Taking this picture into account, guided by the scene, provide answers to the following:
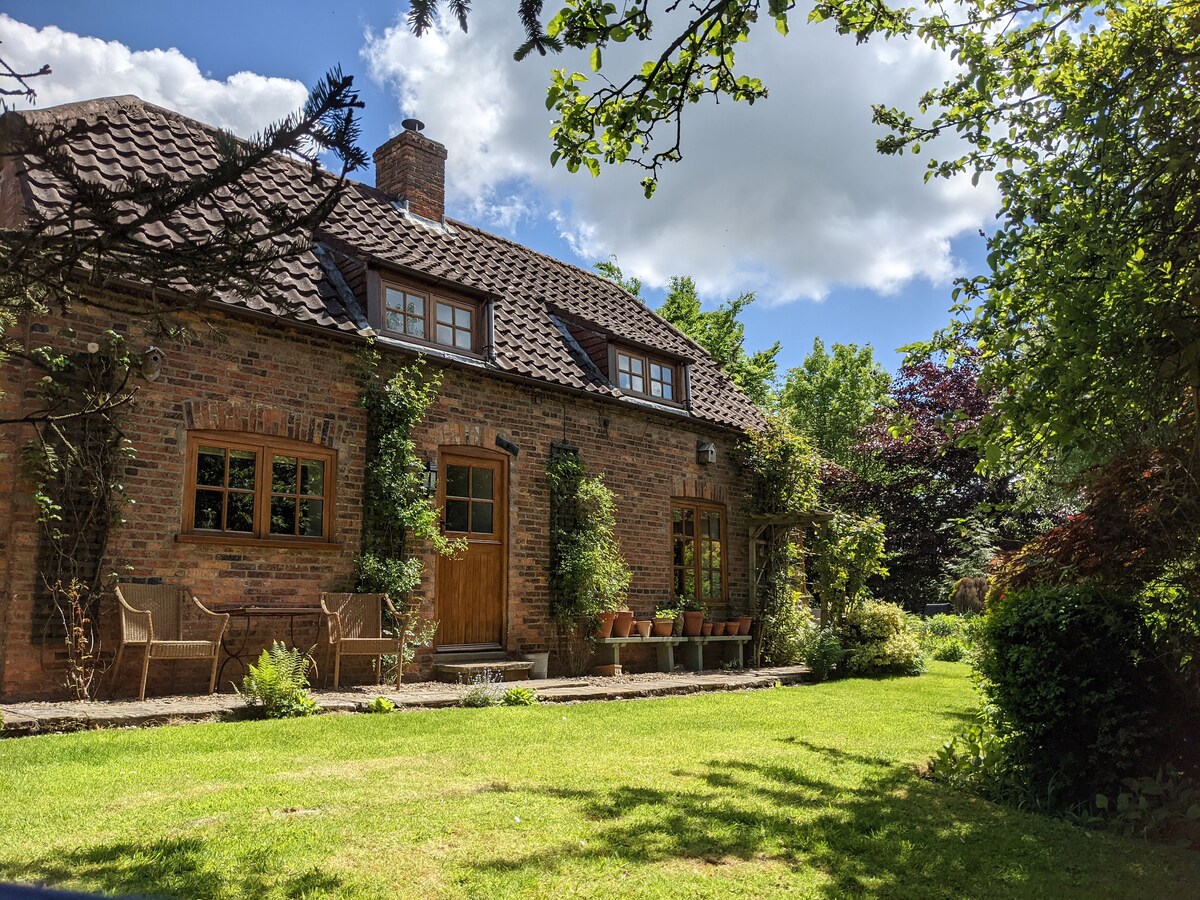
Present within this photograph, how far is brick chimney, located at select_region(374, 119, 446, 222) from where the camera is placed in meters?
13.1

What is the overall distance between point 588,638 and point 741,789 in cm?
672

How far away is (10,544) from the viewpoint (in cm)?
727

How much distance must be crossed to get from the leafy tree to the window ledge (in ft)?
79.5

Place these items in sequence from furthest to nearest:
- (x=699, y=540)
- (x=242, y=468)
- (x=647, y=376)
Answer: (x=699, y=540) < (x=647, y=376) < (x=242, y=468)

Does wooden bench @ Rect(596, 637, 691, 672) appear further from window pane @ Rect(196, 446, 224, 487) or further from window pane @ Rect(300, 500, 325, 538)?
window pane @ Rect(196, 446, 224, 487)

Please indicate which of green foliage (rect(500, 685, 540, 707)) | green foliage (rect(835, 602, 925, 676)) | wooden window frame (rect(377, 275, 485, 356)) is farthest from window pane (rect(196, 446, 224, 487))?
green foliage (rect(835, 602, 925, 676))

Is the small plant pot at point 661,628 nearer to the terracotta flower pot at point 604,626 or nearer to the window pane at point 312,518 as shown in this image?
the terracotta flower pot at point 604,626

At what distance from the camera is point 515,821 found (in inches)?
165

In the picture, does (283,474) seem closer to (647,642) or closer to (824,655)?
(647,642)

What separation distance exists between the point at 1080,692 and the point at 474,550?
747 cm

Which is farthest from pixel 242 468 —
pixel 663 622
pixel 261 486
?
pixel 663 622

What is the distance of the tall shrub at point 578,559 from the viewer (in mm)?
11555

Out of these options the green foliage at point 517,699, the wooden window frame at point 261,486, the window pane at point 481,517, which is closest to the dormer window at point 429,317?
the wooden window frame at point 261,486

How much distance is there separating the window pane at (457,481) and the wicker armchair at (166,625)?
130 inches
